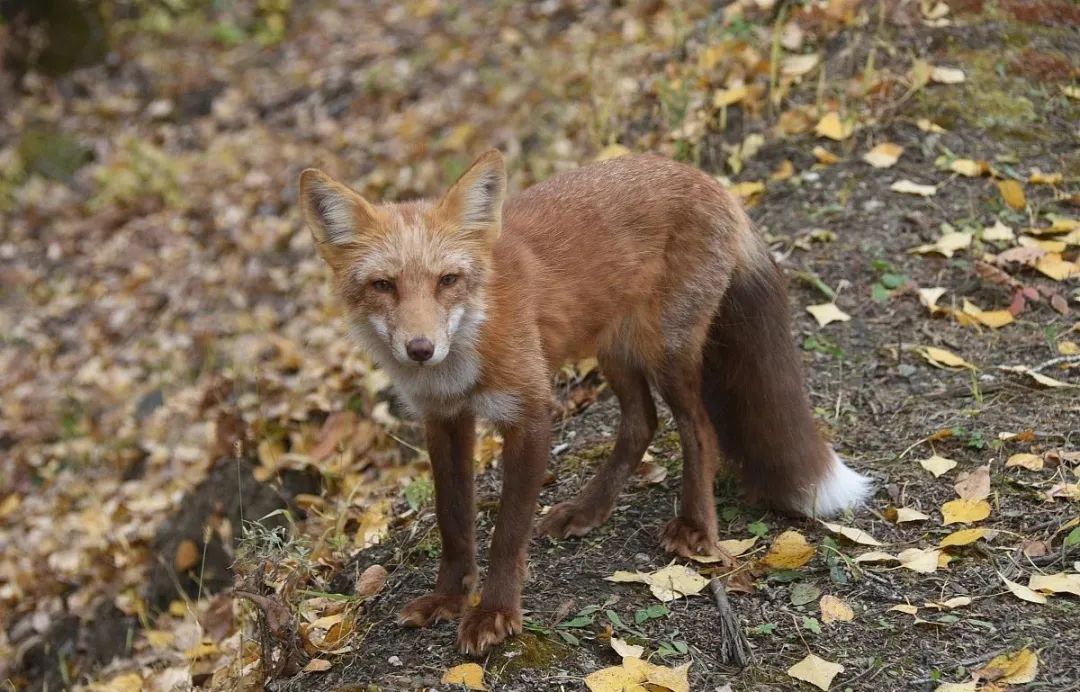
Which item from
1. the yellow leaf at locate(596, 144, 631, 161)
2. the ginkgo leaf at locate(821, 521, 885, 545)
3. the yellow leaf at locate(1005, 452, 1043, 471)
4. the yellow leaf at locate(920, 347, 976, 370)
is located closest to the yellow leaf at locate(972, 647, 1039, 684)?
the ginkgo leaf at locate(821, 521, 885, 545)

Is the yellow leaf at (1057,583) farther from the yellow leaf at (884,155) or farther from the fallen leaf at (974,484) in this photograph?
the yellow leaf at (884,155)

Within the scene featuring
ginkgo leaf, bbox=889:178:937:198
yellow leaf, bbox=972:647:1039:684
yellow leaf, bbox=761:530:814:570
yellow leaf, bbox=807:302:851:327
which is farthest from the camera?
ginkgo leaf, bbox=889:178:937:198

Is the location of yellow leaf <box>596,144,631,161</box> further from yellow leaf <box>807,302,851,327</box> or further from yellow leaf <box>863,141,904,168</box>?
yellow leaf <box>807,302,851,327</box>

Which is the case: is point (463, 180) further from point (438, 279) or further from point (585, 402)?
point (585, 402)

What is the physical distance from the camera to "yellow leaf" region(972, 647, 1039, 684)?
3.01 meters

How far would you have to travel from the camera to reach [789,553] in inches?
146

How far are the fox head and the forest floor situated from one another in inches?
32.6

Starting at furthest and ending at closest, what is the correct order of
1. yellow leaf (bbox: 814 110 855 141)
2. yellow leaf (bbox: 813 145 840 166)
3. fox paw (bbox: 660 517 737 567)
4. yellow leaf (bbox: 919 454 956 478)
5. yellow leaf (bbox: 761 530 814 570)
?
yellow leaf (bbox: 814 110 855 141), yellow leaf (bbox: 813 145 840 166), yellow leaf (bbox: 919 454 956 478), fox paw (bbox: 660 517 737 567), yellow leaf (bbox: 761 530 814 570)

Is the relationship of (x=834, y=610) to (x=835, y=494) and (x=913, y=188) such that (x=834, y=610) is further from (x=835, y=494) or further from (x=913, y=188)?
(x=913, y=188)

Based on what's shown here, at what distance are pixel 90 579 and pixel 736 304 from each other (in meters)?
Answer: 4.01

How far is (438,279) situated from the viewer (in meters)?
3.26

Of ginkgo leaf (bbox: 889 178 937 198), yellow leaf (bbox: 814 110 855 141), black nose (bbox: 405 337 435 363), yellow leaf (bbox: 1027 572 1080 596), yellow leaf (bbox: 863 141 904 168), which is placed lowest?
yellow leaf (bbox: 1027 572 1080 596)

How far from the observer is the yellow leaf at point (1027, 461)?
3906mm

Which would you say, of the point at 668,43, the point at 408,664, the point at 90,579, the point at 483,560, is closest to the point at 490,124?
the point at 668,43
